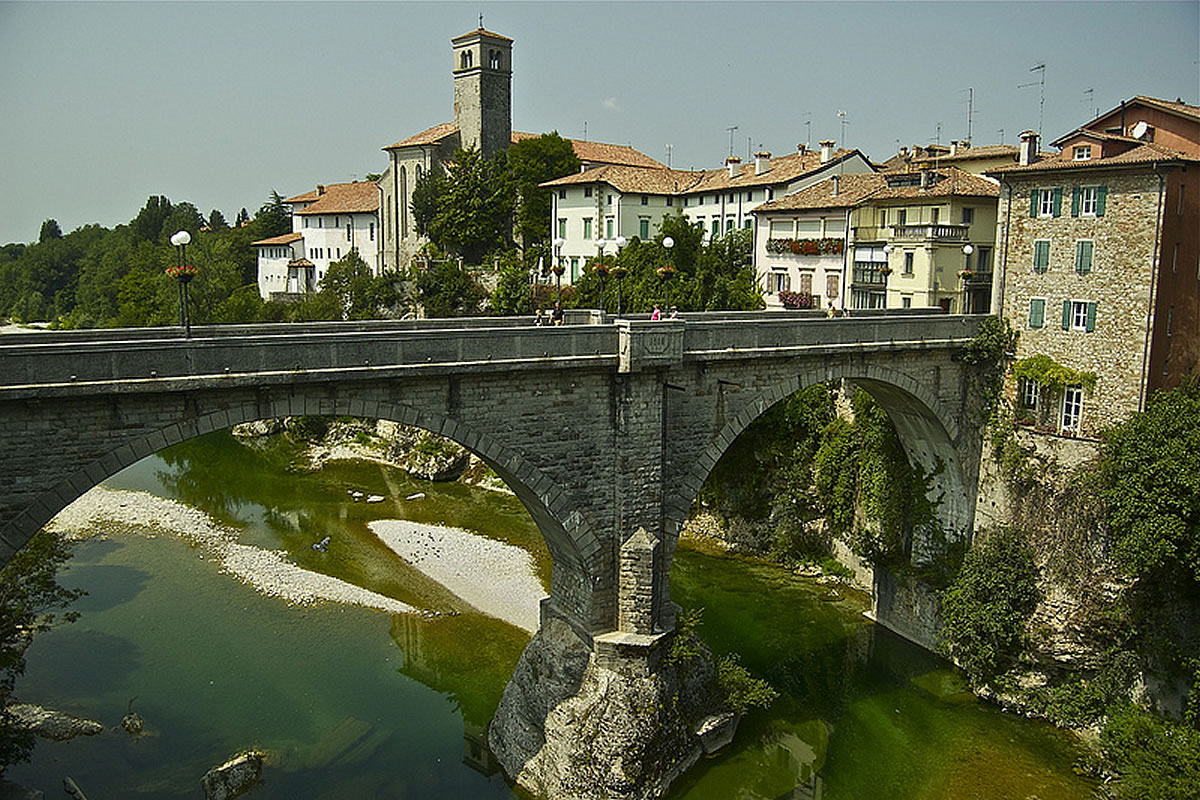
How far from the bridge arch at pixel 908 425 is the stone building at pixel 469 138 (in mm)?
37257

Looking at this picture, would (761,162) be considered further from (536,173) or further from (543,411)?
(543,411)

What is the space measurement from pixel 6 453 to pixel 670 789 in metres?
14.5

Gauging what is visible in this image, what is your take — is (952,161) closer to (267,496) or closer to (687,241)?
(687,241)

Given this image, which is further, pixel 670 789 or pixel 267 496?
pixel 267 496

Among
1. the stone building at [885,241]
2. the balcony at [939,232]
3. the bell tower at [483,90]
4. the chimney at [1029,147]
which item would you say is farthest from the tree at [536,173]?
the chimney at [1029,147]

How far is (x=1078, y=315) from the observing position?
23.7m

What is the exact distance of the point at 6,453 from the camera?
533 inches

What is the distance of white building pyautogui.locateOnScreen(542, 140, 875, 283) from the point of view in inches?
1774

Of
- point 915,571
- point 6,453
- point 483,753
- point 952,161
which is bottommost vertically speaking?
point 483,753

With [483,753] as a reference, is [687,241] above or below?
above

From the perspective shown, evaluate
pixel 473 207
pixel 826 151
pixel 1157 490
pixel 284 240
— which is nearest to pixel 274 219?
pixel 284 240

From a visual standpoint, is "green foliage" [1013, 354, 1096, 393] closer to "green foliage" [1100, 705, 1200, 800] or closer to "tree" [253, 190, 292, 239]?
"green foliage" [1100, 705, 1200, 800]

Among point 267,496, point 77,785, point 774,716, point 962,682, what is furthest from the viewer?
point 267,496

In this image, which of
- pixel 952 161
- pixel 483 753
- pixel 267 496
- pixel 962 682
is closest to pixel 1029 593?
pixel 962 682
